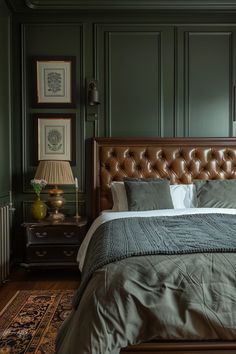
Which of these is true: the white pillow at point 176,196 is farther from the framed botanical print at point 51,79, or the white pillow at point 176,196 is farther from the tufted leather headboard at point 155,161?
the framed botanical print at point 51,79

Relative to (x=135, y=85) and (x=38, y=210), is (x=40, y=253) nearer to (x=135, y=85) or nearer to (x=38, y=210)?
(x=38, y=210)

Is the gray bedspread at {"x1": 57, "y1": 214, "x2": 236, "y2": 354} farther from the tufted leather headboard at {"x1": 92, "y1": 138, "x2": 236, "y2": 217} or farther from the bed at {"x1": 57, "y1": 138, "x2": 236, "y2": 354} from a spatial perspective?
the tufted leather headboard at {"x1": 92, "y1": 138, "x2": 236, "y2": 217}

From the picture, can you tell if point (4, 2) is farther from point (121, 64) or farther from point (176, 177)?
point (176, 177)

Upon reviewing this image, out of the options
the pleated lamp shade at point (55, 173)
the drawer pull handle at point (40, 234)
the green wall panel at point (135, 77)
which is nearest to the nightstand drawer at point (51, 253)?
the drawer pull handle at point (40, 234)

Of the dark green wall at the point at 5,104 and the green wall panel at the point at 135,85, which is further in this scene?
the green wall panel at the point at 135,85

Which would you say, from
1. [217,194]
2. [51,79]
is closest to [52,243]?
[217,194]

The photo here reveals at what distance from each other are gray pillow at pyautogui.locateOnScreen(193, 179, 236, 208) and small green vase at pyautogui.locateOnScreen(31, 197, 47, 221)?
1588 millimetres

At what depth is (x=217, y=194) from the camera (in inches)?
124

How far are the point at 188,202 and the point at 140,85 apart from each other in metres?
1.43

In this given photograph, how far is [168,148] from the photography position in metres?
3.61

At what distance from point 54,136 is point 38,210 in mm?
859

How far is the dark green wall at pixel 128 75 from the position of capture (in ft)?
12.1

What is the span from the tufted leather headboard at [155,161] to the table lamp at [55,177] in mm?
353

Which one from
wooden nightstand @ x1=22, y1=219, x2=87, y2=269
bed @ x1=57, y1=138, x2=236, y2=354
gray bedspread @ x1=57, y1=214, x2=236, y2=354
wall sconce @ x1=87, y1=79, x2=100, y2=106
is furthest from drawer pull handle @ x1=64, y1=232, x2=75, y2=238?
gray bedspread @ x1=57, y1=214, x2=236, y2=354
